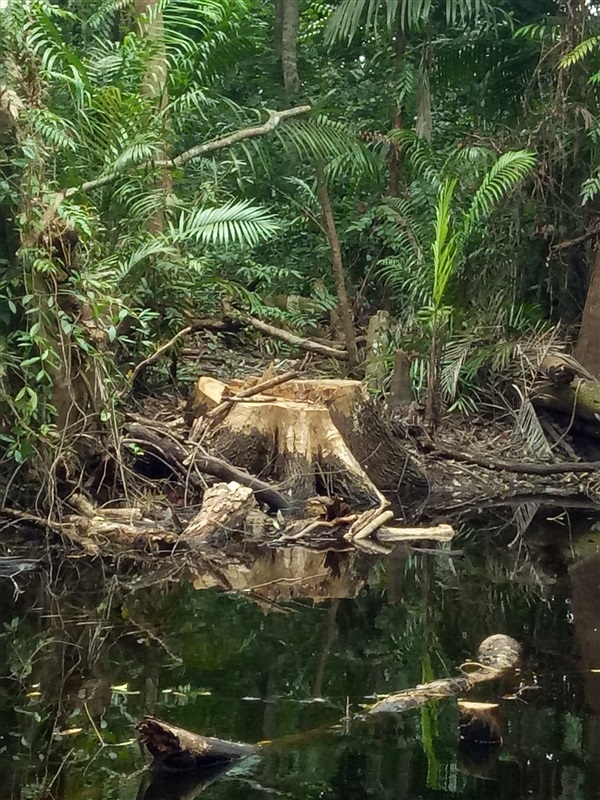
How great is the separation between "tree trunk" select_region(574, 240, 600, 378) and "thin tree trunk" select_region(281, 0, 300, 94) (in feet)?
14.5

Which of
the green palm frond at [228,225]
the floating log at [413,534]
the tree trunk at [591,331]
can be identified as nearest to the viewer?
the floating log at [413,534]

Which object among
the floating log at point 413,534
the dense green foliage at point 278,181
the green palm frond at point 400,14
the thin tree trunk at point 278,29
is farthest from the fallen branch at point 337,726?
the thin tree trunk at point 278,29

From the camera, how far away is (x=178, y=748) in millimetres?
2584

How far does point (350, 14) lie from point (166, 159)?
315 cm

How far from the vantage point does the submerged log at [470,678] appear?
10.1 ft

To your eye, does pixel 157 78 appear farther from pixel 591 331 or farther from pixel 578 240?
pixel 591 331

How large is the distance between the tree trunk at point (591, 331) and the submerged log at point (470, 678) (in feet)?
16.5

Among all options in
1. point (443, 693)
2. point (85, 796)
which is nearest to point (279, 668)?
point (443, 693)

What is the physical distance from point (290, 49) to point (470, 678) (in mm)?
9420

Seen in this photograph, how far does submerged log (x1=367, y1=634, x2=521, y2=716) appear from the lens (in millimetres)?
3076

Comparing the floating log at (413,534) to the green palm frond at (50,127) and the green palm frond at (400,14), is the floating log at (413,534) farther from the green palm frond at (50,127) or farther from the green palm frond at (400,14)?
the green palm frond at (400,14)

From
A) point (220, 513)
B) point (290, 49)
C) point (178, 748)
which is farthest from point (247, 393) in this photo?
point (290, 49)

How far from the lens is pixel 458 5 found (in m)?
10.2

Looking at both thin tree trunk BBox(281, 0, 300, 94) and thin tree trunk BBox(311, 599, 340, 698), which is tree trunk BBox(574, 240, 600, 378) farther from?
thin tree trunk BBox(311, 599, 340, 698)
